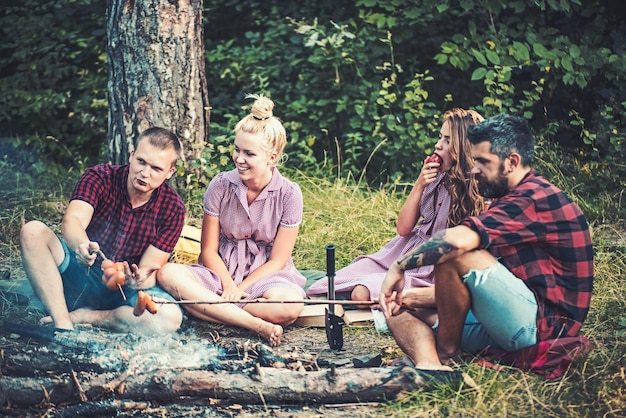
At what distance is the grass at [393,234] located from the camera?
331 centimetres

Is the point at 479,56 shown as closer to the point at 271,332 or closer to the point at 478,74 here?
the point at 478,74

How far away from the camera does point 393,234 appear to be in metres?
5.91

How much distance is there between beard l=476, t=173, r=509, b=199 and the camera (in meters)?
3.51

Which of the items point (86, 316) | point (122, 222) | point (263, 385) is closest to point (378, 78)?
point (122, 222)

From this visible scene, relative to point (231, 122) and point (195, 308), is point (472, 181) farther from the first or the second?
point (231, 122)

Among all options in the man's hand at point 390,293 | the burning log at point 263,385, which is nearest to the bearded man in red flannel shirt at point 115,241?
the burning log at point 263,385

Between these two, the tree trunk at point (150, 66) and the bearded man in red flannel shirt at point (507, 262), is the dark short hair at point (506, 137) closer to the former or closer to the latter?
the bearded man in red flannel shirt at point (507, 262)

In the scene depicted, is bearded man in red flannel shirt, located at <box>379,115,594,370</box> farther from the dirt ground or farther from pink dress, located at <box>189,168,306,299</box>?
pink dress, located at <box>189,168,306,299</box>

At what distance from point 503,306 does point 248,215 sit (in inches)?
67.2

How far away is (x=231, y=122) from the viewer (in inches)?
285

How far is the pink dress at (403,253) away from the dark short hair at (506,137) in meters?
1.03

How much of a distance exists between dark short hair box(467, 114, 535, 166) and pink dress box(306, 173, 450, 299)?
1032 mm

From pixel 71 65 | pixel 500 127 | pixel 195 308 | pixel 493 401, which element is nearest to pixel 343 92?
pixel 71 65

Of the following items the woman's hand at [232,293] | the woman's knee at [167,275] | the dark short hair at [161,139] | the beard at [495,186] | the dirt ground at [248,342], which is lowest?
the dirt ground at [248,342]
